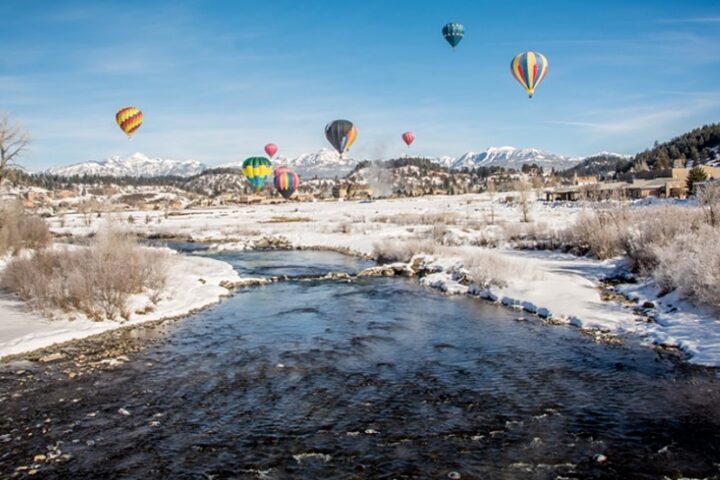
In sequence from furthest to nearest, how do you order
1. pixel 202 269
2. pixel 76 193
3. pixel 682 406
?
pixel 76 193 < pixel 202 269 < pixel 682 406

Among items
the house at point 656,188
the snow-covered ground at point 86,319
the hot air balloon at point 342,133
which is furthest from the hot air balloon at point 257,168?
the snow-covered ground at point 86,319

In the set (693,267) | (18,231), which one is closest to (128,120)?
(18,231)

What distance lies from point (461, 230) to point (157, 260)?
26.6 m

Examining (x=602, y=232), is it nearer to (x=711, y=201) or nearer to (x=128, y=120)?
(x=711, y=201)

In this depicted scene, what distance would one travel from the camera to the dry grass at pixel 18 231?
29789 mm

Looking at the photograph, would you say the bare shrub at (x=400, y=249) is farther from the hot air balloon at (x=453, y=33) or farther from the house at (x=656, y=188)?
the house at (x=656, y=188)

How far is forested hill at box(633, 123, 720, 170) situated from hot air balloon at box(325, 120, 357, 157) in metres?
85.0

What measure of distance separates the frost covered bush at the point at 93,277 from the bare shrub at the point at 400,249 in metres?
14.5

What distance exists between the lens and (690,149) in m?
145

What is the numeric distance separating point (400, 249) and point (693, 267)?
63.2ft

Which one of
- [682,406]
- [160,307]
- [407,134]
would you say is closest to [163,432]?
[682,406]

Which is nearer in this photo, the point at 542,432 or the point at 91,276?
the point at 542,432

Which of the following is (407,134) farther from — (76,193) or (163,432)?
(76,193)

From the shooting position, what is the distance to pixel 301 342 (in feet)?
50.5
